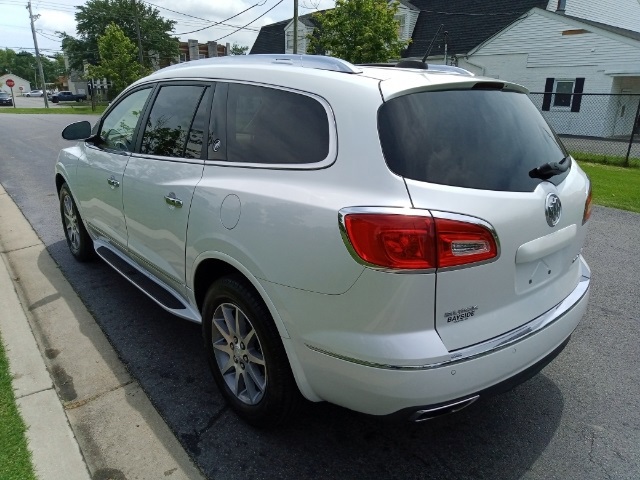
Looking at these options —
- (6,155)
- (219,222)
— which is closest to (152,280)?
(219,222)

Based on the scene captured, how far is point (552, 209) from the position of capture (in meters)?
2.25

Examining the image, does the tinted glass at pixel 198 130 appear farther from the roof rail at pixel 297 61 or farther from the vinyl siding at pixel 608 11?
the vinyl siding at pixel 608 11

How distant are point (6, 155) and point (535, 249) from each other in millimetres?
14061

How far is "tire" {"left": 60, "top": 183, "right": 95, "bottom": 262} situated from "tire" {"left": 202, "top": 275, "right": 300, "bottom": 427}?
8.63 feet

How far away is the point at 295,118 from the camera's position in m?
2.39

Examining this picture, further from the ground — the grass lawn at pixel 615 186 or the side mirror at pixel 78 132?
the side mirror at pixel 78 132

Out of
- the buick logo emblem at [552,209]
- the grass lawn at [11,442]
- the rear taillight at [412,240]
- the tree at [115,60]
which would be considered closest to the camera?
the rear taillight at [412,240]

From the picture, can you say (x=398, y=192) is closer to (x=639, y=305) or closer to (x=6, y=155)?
(x=639, y=305)

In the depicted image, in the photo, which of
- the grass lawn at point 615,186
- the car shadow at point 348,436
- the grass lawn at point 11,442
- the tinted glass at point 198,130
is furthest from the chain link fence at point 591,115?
the grass lawn at point 11,442

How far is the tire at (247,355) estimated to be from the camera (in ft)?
7.81

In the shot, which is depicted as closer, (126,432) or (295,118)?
(295,118)

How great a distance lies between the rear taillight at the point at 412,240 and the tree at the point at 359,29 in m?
19.6

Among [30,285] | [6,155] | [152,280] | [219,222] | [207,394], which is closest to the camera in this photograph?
[219,222]

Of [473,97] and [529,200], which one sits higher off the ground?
[473,97]
